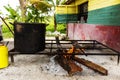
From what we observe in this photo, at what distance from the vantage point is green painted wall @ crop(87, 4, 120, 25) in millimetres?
5871

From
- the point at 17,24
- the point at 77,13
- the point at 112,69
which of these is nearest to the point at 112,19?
the point at 112,69

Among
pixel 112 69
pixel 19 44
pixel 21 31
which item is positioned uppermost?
pixel 21 31

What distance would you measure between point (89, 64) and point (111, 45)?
7.38 ft

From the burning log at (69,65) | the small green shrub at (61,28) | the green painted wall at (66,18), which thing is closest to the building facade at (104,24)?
the green painted wall at (66,18)

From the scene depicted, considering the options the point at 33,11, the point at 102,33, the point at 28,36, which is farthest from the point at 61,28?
the point at 28,36

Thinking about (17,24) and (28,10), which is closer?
(17,24)

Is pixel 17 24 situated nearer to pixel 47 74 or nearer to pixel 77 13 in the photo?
pixel 47 74

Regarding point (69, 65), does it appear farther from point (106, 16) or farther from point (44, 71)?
point (106, 16)

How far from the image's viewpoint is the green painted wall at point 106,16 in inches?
231

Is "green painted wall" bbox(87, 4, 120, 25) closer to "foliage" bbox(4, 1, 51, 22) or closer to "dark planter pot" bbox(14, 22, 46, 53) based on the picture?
"dark planter pot" bbox(14, 22, 46, 53)

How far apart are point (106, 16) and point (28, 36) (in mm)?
3304

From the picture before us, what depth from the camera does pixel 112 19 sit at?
6.17 metres

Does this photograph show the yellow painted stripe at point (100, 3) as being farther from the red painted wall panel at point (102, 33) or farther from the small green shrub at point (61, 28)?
the small green shrub at point (61, 28)

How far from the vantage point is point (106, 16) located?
6.68m
